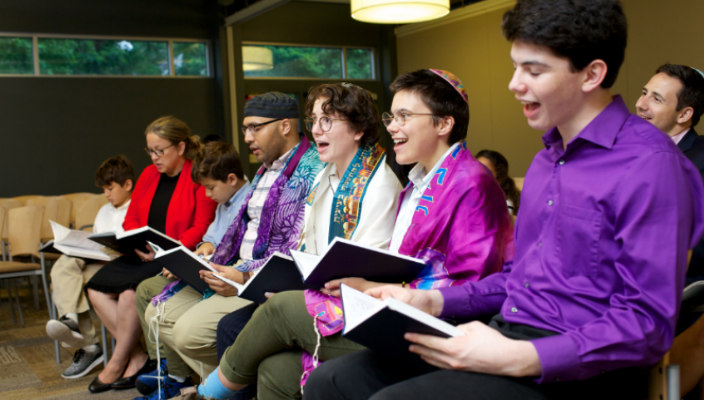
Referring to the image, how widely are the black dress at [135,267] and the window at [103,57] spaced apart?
6161 mm

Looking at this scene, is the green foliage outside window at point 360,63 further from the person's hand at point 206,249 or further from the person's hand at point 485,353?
the person's hand at point 485,353

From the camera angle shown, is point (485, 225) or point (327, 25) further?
point (327, 25)

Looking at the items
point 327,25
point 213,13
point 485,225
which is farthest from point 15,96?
point 485,225

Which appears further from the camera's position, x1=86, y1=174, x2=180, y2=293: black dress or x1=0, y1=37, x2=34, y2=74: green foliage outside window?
x1=0, y1=37, x2=34, y2=74: green foliage outside window

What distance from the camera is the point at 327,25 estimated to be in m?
10.8

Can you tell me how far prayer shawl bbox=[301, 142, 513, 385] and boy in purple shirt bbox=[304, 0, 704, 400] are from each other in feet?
1.11

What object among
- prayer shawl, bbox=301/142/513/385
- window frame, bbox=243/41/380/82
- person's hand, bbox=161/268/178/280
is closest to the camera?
prayer shawl, bbox=301/142/513/385

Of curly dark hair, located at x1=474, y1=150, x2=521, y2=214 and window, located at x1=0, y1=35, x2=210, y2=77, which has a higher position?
window, located at x1=0, y1=35, x2=210, y2=77

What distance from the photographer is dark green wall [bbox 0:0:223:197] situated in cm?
872

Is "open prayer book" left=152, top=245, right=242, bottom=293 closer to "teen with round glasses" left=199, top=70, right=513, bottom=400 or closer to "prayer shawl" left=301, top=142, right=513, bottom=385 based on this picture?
"teen with round glasses" left=199, top=70, right=513, bottom=400

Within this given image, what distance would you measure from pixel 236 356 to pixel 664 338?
4.32 ft

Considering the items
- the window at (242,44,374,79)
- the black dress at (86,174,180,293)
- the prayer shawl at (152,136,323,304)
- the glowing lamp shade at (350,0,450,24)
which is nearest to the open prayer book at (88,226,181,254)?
the black dress at (86,174,180,293)

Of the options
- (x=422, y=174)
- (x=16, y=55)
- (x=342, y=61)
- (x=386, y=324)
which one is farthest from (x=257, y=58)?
(x=386, y=324)

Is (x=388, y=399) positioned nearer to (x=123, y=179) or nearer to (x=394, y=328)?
(x=394, y=328)
